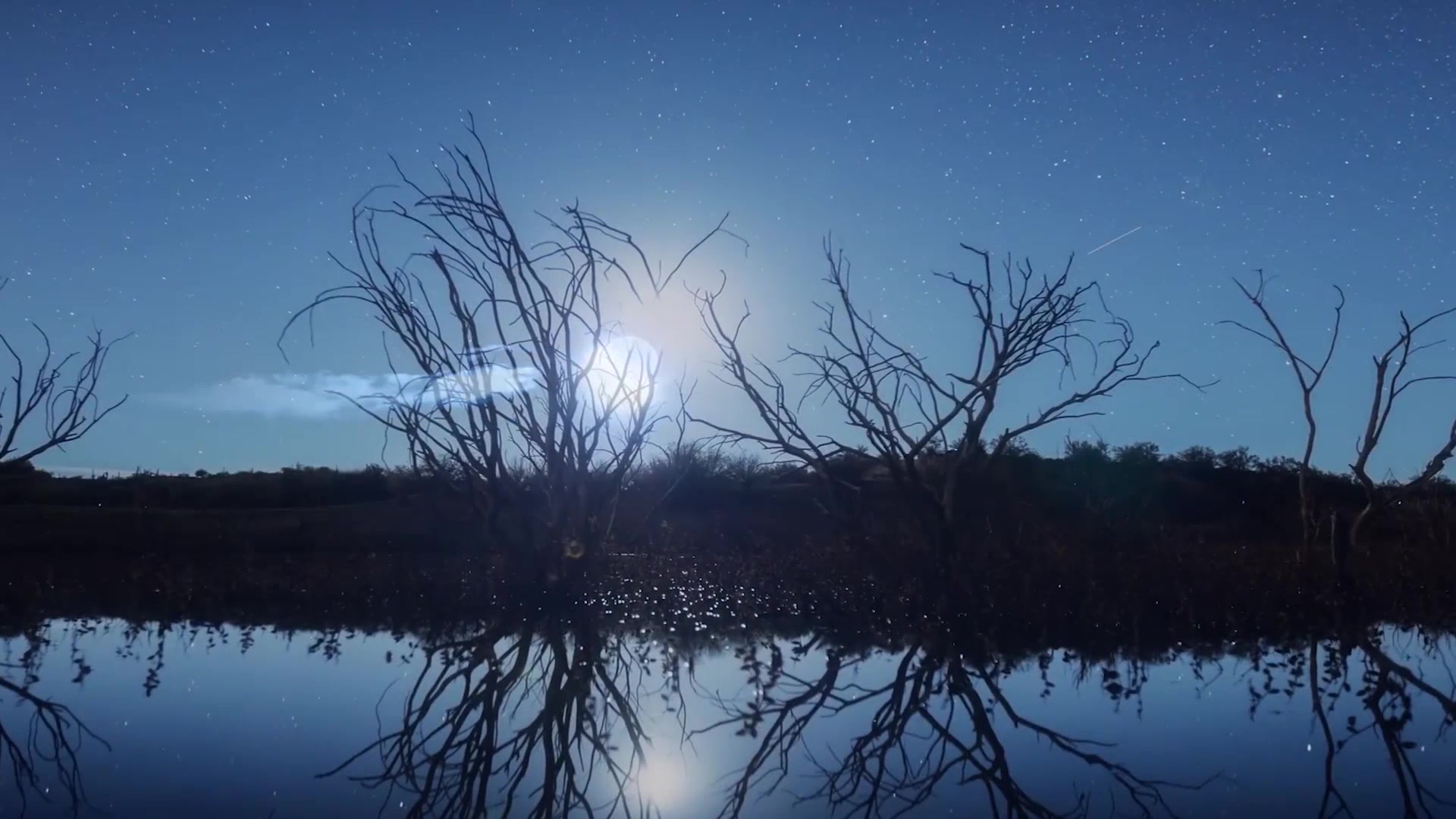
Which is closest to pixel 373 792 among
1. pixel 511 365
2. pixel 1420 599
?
pixel 511 365

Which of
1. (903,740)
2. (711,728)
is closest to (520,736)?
(711,728)

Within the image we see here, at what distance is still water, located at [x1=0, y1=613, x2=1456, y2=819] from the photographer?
18.8ft

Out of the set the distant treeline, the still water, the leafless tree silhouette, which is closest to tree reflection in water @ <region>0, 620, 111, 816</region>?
the still water

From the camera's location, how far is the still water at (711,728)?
574 centimetres

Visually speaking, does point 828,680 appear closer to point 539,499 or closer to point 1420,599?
point 539,499

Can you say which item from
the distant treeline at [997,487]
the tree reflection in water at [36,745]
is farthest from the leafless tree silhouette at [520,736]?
the distant treeline at [997,487]

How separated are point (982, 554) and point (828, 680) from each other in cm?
875

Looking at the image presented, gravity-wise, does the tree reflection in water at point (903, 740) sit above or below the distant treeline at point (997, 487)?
below

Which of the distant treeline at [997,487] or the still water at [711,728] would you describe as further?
the distant treeline at [997,487]

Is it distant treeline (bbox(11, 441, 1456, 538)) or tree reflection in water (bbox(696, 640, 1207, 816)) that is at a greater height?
distant treeline (bbox(11, 441, 1456, 538))

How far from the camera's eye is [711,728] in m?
7.48

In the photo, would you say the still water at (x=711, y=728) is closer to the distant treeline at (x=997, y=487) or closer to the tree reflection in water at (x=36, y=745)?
the tree reflection in water at (x=36, y=745)

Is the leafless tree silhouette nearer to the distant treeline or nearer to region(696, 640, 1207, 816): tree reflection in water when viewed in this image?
region(696, 640, 1207, 816): tree reflection in water

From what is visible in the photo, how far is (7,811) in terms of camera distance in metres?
5.36
